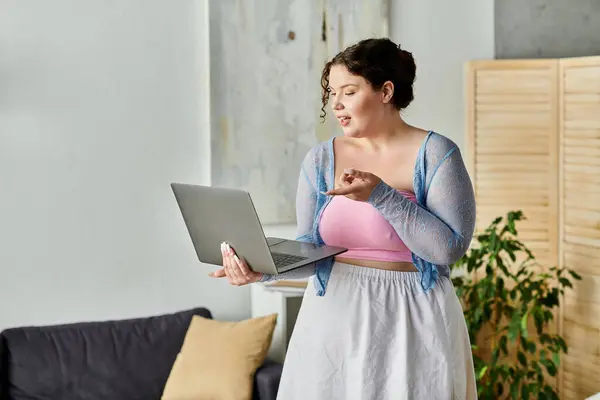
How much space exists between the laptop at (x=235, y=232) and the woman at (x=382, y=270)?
0.14ft

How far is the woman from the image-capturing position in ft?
6.13

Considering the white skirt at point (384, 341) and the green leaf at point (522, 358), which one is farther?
the green leaf at point (522, 358)

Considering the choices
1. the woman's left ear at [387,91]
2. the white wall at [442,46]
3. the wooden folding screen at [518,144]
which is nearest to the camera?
the woman's left ear at [387,91]

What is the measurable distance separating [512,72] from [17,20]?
2081 mm

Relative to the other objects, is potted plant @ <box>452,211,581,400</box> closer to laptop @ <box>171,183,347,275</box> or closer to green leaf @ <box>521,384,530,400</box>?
green leaf @ <box>521,384,530,400</box>

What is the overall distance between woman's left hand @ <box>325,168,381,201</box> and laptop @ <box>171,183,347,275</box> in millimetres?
176

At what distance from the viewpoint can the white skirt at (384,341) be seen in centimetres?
190

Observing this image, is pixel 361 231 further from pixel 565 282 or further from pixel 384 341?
pixel 565 282

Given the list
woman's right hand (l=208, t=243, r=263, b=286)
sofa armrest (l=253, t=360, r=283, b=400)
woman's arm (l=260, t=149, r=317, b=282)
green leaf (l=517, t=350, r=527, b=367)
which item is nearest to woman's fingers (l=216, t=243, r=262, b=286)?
woman's right hand (l=208, t=243, r=263, b=286)

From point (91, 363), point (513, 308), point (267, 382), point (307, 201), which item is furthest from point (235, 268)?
point (513, 308)

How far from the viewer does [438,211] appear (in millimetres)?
1844

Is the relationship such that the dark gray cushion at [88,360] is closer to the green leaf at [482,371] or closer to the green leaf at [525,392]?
the green leaf at [482,371]

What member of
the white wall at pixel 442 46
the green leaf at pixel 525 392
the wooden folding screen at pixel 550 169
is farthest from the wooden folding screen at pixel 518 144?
the green leaf at pixel 525 392

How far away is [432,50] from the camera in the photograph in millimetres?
4020
